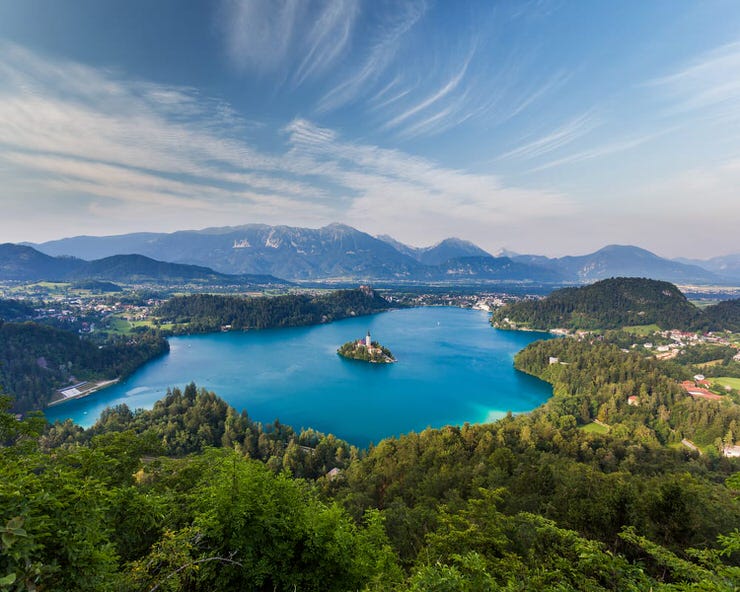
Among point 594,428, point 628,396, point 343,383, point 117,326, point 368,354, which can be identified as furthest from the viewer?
point 117,326

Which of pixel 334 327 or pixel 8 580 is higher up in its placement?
pixel 8 580

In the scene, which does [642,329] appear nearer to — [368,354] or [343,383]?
[368,354]

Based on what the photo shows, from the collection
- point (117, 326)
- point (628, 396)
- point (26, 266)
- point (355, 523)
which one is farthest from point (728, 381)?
point (26, 266)

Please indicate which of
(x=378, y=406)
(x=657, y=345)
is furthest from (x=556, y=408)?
(x=657, y=345)

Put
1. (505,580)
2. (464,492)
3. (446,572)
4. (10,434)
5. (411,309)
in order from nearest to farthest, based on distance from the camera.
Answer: (446,572)
(10,434)
(505,580)
(464,492)
(411,309)

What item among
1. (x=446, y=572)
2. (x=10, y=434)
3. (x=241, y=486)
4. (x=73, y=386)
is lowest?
(x=73, y=386)

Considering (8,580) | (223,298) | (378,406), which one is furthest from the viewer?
(223,298)

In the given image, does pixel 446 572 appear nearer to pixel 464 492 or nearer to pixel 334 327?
pixel 464 492
